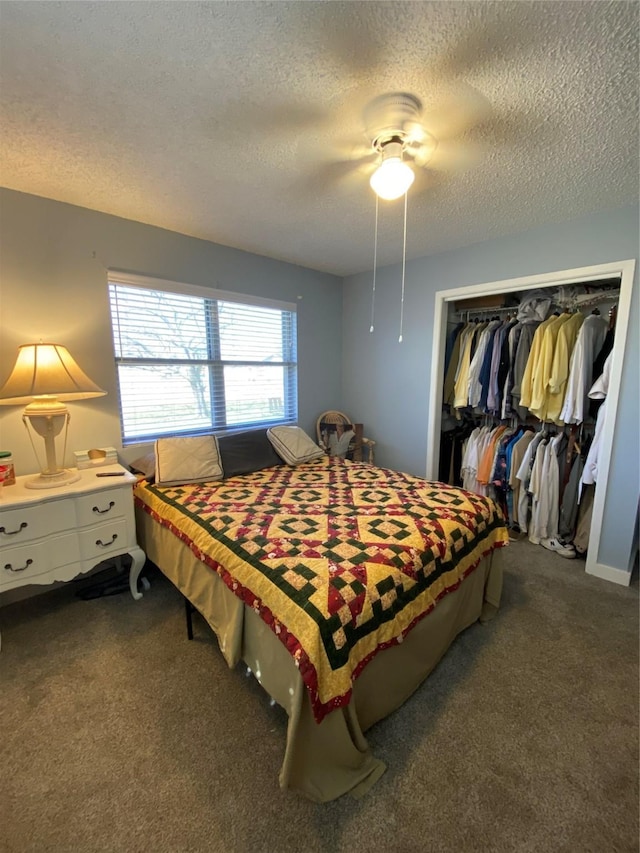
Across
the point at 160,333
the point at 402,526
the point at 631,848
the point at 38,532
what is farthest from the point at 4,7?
the point at 631,848

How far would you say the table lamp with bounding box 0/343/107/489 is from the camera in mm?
1816

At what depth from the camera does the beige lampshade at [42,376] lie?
1.80 m

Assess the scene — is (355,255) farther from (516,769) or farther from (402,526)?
(516,769)

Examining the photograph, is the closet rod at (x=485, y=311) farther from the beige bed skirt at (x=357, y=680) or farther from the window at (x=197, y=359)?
the beige bed skirt at (x=357, y=680)

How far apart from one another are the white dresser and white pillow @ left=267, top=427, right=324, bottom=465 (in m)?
1.11

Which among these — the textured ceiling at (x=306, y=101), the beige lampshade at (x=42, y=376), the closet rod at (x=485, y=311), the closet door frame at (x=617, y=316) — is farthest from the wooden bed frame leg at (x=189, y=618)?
the closet rod at (x=485, y=311)

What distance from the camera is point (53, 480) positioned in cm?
194

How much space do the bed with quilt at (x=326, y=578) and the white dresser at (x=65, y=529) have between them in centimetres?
17

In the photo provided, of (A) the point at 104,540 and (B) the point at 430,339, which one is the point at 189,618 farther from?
(B) the point at 430,339

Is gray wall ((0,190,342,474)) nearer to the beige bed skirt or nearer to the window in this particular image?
the window

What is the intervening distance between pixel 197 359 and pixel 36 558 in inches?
64.9

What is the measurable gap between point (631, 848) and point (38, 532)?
261 centimetres

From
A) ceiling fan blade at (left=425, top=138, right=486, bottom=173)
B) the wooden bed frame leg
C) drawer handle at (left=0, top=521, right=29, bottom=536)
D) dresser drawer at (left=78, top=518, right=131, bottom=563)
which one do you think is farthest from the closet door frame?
drawer handle at (left=0, top=521, right=29, bottom=536)

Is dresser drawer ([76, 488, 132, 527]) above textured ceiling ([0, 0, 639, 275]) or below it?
below
